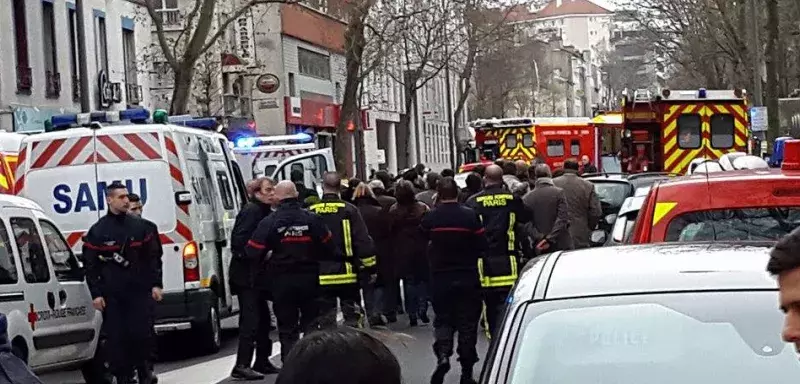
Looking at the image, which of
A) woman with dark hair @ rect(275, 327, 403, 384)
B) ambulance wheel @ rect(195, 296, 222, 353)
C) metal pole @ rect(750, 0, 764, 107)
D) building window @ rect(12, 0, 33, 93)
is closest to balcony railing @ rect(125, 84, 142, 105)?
building window @ rect(12, 0, 33, 93)

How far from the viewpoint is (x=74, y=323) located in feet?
40.7

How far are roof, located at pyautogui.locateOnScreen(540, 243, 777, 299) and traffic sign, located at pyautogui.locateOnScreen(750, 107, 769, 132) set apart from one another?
29.1 metres

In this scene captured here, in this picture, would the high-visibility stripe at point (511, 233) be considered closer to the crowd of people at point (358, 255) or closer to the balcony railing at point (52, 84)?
the crowd of people at point (358, 255)

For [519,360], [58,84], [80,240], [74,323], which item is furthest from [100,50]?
[519,360]

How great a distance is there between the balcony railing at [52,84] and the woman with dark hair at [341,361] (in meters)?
32.4

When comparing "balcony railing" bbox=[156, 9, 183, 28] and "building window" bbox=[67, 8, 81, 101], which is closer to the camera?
"building window" bbox=[67, 8, 81, 101]

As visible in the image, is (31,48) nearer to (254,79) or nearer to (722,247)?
(254,79)

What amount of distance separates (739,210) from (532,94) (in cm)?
9970

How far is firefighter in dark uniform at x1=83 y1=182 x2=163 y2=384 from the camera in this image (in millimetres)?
12117

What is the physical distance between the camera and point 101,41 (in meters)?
38.3

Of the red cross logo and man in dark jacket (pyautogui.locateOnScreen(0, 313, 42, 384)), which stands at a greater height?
man in dark jacket (pyautogui.locateOnScreen(0, 313, 42, 384))

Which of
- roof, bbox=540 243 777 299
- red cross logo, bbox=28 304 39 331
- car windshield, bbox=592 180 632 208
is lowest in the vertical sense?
red cross logo, bbox=28 304 39 331

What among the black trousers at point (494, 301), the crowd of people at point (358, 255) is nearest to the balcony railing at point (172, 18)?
the crowd of people at point (358, 255)

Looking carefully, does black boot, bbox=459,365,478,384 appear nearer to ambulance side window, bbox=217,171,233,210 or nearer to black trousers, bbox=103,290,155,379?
black trousers, bbox=103,290,155,379
